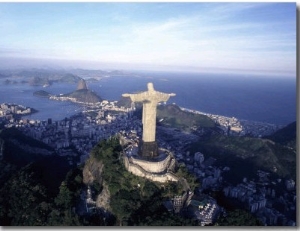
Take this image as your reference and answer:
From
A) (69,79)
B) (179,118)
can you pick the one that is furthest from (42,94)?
(179,118)

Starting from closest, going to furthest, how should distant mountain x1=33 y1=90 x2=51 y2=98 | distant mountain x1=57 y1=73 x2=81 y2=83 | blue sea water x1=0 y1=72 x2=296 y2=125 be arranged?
distant mountain x1=57 y1=73 x2=81 y2=83
blue sea water x1=0 y1=72 x2=296 y2=125
distant mountain x1=33 y1=90 x2=51 y2=98

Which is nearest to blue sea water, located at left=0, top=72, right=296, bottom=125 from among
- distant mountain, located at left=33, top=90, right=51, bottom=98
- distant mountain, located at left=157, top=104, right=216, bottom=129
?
distant mountain, located at left=33, top=90, right=51, bottom=98

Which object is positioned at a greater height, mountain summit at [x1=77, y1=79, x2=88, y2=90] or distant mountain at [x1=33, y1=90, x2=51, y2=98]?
mountain summit at [x1=77, y1=79, x2=88, y2=90]

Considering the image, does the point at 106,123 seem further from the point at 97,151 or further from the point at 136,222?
the point at 136,222

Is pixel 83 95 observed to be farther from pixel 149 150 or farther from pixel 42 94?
pixel 149 150

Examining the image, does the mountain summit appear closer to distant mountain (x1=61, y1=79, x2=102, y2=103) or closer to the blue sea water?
distant mountain (x1=61, y1=79, x2=102, y2=103)

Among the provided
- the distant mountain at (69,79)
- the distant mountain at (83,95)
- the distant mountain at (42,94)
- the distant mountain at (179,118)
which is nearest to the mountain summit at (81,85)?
the distant mountain at (83,95)
